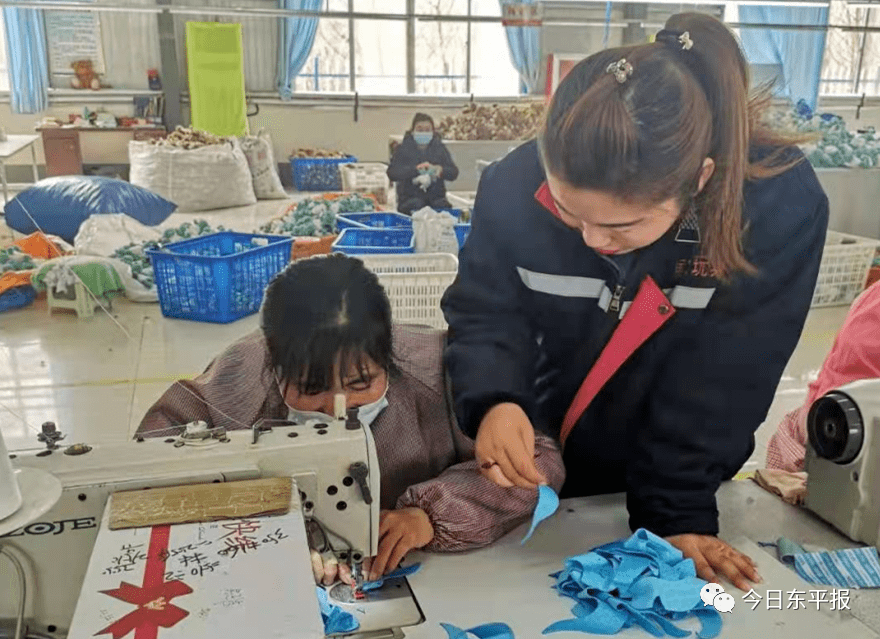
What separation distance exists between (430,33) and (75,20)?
12.6 ft

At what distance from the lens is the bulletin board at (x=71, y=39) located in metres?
8.30

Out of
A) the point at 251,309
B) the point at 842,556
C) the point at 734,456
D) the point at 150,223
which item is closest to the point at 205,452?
the point at 734,456

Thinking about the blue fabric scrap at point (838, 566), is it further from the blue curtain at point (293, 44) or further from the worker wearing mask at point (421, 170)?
the blue curtain at point (293, 44)

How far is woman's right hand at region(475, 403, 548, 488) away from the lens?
1.04m

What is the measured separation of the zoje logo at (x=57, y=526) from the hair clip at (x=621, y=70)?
0.71 m

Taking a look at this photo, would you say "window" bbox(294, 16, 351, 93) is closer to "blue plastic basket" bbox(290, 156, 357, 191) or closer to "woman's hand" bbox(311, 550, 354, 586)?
"blue plastic basket" bbox(290, 156, 357, 191)

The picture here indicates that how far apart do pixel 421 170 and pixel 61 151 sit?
4419mm

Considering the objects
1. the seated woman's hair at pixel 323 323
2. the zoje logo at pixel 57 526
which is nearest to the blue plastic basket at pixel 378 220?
the seated woman's hair at pixel 323 323

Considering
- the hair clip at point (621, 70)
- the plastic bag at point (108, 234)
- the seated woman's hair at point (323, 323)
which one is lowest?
the plastic bag at point (108, 234)

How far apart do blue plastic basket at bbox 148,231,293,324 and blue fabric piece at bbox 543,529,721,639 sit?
125 inches

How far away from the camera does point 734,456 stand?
1.17 metres

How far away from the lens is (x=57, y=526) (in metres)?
0.81

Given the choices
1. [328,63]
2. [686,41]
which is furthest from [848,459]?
[328,63]

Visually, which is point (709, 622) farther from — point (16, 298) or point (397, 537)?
point (16, 298)
